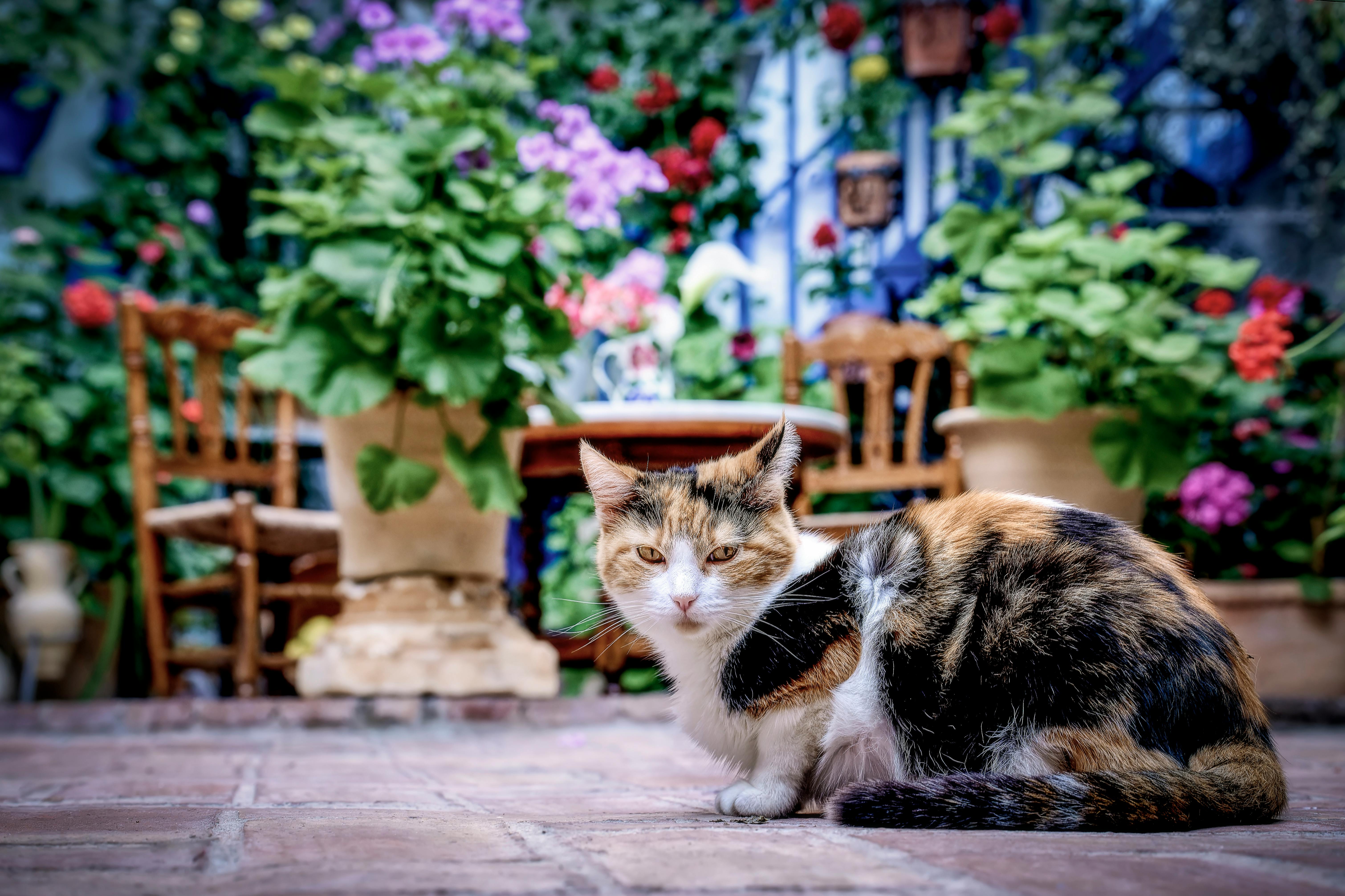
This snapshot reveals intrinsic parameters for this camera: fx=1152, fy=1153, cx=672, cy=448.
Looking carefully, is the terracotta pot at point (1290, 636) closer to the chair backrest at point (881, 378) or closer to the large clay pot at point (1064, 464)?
the large clay pot at point (1064, 464)

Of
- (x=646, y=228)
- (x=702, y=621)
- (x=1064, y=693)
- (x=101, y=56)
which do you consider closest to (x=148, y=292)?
(x=101, y=56)

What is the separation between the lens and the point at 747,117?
5.89m

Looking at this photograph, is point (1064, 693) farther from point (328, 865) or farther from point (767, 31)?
point (767, 31)

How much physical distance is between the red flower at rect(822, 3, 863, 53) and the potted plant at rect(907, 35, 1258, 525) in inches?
74.3

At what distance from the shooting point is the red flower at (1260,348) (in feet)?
10.3

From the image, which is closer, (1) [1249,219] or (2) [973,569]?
(2) [973,569]

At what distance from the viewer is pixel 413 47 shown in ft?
10.4

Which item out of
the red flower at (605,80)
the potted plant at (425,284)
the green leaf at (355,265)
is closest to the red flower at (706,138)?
the red flower at (605,80)

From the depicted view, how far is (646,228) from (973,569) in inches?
183

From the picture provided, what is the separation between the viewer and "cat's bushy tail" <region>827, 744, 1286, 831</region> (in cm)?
119

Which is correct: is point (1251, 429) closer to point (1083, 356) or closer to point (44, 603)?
point (1083, 356)

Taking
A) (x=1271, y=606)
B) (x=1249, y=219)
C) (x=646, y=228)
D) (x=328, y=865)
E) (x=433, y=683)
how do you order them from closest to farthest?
1. (x=328, y=865)
2. (x=433, y=683)
3. (x=1271, y=606)
4. (x=1249, y=219)
5. (x=646, y=228)

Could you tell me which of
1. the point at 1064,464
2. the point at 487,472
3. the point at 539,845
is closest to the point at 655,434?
the point at 487,472

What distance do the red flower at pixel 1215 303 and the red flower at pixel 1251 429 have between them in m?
0.50
